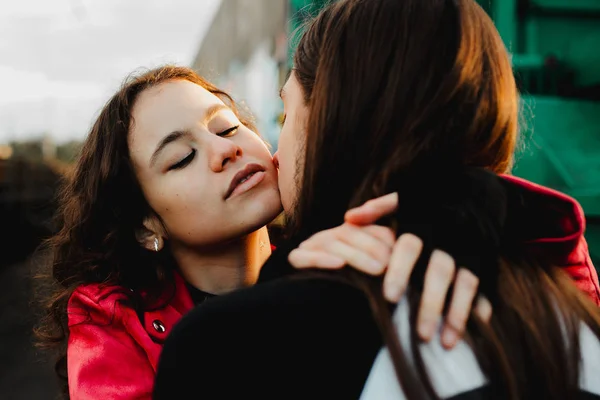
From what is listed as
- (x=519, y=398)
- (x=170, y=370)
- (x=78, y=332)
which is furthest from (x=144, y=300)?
(x=519, y=398)

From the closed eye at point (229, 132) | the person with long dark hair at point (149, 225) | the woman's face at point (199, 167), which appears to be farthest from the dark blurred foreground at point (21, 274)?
the closed eye at point (229, 132)

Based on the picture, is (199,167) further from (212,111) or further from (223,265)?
(223,265)

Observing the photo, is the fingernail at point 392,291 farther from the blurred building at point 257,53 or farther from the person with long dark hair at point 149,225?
the blurred building at point 257,53

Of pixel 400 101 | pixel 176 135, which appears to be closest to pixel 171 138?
pixel 176 135

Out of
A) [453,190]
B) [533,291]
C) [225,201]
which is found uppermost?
[453,190]

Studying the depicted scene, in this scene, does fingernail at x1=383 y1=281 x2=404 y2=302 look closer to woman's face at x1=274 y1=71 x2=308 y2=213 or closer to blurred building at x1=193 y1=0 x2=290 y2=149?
woman's face at x1=274 y1=71 x2=308 y2=213

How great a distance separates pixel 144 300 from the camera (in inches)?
71.7

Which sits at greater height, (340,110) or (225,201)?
(340,110)

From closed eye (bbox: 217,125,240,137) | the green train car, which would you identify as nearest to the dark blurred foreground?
closed eye (bbox: 217,125,240,137)

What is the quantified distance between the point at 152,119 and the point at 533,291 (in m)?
1.38

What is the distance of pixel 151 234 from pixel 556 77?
9.38ft

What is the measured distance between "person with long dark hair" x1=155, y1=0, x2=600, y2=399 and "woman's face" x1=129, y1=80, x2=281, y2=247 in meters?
0.56

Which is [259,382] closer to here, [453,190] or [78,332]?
[453,190]

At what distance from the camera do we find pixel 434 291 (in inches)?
33.0
